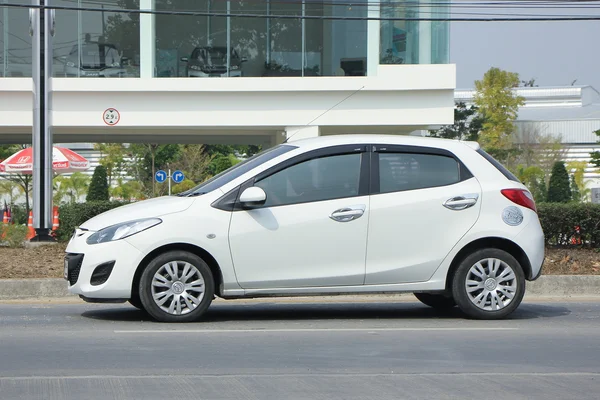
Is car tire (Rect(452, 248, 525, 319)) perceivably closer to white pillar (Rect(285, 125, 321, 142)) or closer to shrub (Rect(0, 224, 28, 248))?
shrub (Rect(0, 224, 28, 248))

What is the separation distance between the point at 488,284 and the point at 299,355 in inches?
108

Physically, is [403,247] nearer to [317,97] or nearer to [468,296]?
[468,296]

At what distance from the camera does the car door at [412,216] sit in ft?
30.3

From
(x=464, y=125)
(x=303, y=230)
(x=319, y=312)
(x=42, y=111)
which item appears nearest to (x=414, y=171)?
(x=303, y=230)

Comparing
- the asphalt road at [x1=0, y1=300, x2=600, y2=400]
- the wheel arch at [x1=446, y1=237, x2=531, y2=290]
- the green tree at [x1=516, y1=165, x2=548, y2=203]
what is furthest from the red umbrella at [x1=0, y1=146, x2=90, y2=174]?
the wheel arch at [x1=446, y1=237, x2=531, y2=290]

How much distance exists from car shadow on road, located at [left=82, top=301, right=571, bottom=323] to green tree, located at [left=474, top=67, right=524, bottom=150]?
149 ft

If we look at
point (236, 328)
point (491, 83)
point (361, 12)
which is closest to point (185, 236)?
point (236, 328)

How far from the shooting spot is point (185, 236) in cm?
885

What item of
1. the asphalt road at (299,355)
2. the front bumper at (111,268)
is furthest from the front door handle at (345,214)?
the front bumper at (111,268)

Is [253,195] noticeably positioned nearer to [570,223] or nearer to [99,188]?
[570,223]

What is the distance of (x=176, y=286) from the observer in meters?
8.90

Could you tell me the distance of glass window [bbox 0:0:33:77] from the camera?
2398cm

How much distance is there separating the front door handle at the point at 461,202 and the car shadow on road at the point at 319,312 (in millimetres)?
1248

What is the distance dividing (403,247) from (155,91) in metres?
15.8
